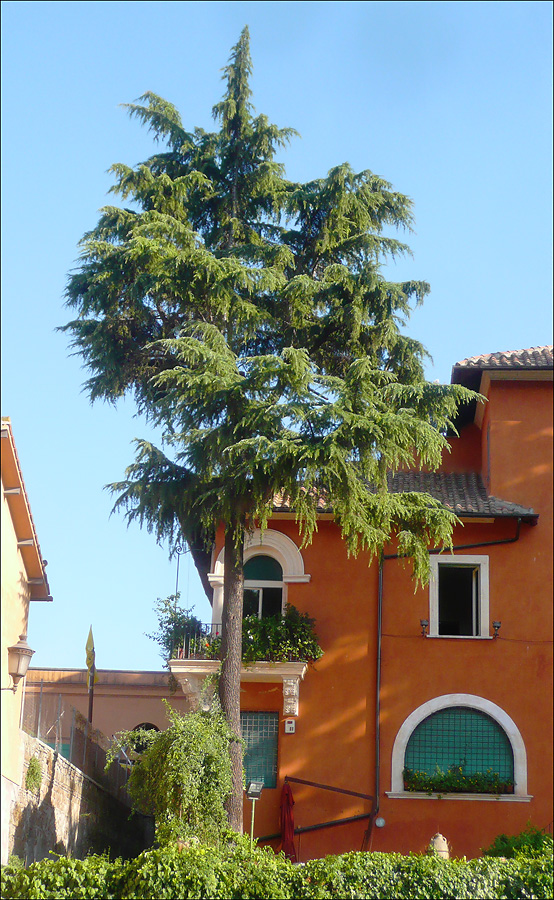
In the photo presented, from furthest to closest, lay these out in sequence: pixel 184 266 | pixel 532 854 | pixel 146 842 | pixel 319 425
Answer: pixel 146 842 → pixel 184 266 → pixel 319 425 → pixel 532 854

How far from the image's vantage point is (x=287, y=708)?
19.4 meters

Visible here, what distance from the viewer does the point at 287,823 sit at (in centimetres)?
1877

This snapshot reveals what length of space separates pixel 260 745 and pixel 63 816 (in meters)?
3.87

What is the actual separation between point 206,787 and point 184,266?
9.07 meters

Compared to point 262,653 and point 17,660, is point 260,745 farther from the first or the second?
point 17,660

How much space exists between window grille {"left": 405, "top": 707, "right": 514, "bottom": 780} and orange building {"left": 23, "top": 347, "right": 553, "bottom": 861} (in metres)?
0.03

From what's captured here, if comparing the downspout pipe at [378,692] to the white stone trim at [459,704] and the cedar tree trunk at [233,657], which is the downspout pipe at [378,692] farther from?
the cedar tree trunk at [233,657]

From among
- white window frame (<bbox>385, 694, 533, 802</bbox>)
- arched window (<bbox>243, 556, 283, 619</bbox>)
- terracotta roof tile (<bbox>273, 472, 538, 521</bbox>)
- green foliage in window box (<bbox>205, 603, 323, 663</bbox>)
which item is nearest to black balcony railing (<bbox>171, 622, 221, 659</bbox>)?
green foliage in window box (<bbox>205, 603, 323, 663</bbox>)

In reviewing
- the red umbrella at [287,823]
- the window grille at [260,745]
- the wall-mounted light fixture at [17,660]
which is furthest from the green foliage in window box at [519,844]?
the wall-mounted light fixture at [17,660]

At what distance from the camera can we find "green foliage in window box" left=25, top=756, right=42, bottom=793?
15.7 metres

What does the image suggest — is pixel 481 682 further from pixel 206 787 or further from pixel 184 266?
pixel 184 266

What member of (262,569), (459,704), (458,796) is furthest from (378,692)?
(262,569)

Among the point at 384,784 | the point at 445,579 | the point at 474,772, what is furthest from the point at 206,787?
the point at 445,579

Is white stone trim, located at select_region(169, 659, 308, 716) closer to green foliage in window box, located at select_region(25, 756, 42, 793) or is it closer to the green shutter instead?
the green shutter
